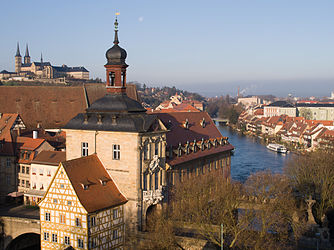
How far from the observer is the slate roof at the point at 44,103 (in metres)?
57.4

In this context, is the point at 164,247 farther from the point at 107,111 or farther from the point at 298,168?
the point at 298,168

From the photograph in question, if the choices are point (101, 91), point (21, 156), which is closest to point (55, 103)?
point (101, 91)

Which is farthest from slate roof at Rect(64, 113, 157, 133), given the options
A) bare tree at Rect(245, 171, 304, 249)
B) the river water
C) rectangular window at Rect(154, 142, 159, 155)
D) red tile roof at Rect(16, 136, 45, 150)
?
the river water

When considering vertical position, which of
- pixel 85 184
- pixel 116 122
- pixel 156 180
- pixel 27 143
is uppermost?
pixel 116 122

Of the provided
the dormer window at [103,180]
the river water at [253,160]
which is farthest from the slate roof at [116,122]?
the river water at [253,160]

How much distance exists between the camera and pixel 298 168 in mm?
52562

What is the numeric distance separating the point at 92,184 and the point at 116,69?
31.5ft

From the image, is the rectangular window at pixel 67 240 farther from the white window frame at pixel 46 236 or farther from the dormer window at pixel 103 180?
the dormer window at pixel 103 180

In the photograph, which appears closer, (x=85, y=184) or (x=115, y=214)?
(x=85, y=184)

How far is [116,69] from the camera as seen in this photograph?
120ft

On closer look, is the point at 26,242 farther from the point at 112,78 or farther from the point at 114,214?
the point at 112,78

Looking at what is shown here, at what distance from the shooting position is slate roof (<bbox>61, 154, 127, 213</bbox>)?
3023 cm

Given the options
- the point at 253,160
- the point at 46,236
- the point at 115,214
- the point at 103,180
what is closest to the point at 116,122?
the point at 103,180

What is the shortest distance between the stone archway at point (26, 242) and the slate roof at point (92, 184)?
9393mm
